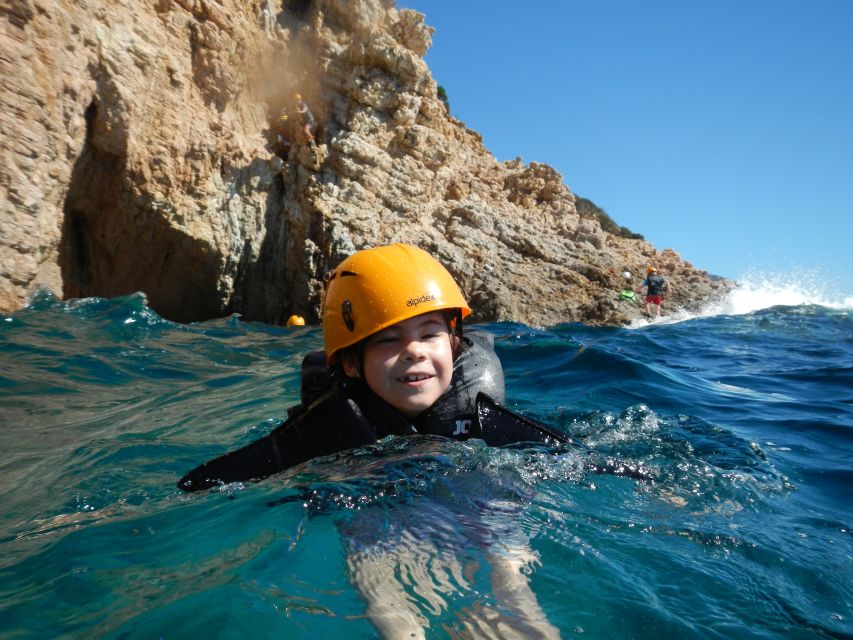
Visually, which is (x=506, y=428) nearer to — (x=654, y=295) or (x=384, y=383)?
(x=384, y=383)

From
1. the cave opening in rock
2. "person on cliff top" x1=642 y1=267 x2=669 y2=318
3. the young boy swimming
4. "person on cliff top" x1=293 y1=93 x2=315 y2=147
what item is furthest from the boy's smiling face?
"person on cliff top" x1=642 y1=267 x2=669 y2=318

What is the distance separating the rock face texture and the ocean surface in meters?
6.17

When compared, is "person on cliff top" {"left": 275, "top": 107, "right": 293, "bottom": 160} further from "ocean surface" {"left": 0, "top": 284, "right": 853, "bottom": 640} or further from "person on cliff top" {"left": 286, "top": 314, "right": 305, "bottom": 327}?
"ocean surface" {"left": 0, "top": 284, "right": 853, "bottom": 640}

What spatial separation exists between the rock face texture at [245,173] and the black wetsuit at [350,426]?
7511mm

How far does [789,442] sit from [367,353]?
9.49 ft

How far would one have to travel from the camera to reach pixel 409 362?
2.79 meters

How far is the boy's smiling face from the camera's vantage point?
280cm

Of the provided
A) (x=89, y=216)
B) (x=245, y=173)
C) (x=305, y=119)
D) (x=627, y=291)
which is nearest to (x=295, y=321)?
(x=245, y=173)

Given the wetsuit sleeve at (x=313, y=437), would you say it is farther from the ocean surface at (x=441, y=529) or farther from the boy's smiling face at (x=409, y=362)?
the boy's smiling face at (x=409, y=362)

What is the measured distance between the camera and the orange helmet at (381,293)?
9.01 feet

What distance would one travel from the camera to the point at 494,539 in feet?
6.66

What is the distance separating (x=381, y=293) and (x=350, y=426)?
65 centimetres

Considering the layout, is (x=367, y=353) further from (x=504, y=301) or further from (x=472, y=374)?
(x=504, y=301)

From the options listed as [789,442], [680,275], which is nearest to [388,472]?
[789,442]
